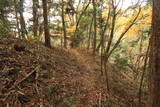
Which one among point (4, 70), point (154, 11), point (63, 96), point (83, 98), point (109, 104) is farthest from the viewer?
point (109, 104)

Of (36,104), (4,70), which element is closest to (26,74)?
(4,70)

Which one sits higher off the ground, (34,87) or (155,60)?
(155,60)

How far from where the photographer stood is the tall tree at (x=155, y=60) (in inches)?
133

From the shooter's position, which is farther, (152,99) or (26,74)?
(26,74)

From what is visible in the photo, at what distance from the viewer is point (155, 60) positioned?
3.42 m

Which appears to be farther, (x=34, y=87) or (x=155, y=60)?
(x=34, y=87)

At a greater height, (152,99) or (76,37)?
(76,37)

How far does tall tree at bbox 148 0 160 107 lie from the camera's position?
11.1 ft

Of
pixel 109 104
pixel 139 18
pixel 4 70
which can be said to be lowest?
pixel 109 104

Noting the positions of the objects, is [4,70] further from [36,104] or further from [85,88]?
[85,88]

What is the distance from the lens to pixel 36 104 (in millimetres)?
4047

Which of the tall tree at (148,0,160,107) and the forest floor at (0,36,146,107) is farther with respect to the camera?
the forest floor at (0,36,146,107)

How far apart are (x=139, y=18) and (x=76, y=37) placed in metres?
7.71

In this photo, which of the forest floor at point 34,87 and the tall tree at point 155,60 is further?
the forest floor at point 34,87
